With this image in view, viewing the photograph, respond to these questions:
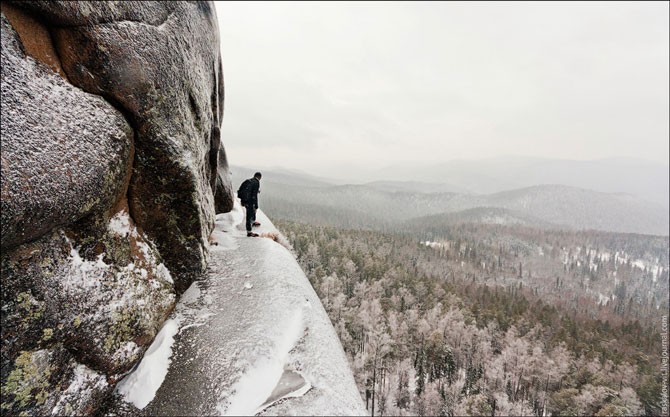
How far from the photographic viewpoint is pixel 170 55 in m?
5.93

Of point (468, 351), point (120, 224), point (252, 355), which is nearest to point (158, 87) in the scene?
point (120, 224)

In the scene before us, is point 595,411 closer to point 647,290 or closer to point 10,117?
point 10,117

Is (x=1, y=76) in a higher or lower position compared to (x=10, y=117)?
higher

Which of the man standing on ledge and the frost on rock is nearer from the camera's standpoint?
Answer: the frost on rock

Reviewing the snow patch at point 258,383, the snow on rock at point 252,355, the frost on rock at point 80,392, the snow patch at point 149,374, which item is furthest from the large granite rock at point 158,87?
the snow patch at point 258,383

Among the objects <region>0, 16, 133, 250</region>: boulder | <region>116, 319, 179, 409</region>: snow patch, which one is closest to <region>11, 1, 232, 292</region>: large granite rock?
<region>0, 16, 133, 250</region>: boulder

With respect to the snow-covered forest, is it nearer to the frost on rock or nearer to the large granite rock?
the large granite rock

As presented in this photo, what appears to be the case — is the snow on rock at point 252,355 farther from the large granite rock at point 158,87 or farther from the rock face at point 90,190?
the large granite rock at point 158,87

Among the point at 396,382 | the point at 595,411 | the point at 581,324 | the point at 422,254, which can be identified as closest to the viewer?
the point at 595,411

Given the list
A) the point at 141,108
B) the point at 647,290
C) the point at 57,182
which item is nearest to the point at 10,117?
the point at 57,182

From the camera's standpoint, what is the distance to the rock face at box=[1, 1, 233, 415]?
3.67 metres

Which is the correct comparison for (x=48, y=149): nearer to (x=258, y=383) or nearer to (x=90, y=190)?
(x=90, y=190)

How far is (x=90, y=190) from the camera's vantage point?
441cm

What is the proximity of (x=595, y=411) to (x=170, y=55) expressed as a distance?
241 ft
